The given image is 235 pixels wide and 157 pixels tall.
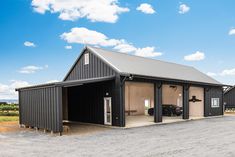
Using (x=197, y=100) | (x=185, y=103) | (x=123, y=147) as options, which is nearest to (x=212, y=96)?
(x=197, y=100)

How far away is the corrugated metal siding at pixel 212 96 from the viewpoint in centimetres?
Result: 2456

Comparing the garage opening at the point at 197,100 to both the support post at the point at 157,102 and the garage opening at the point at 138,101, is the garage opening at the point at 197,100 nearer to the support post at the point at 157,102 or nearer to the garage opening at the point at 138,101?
the garage opening at the point at 138,101

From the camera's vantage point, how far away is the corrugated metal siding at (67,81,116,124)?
17.2 m

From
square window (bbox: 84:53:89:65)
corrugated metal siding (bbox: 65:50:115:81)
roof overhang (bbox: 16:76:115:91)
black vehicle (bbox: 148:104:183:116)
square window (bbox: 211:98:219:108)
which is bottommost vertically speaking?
black vehicle (bbox: 148:104:183:116)

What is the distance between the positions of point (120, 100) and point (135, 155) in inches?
300

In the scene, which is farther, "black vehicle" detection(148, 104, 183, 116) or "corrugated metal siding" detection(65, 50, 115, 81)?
"black vehicle" detection(148, 104, 183, 116)

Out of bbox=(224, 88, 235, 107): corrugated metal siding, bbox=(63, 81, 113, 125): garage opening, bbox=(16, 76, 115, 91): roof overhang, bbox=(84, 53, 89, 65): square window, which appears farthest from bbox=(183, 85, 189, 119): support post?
bbox=(224, 88, 235, 107): corrugated metal siding

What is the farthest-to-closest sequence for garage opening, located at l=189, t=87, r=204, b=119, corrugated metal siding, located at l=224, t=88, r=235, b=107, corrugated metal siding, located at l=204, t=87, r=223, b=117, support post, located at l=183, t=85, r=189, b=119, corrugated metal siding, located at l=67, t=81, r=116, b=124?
1. corrugated metal siding, located at l=224, t=88, r=235, b=107
2. corrugated metal siding, located at l=204, t=87, r=223, b=117
3. garage opening, located at l=189, t=87, r=204, b=119
4. support post, located at l=183, t=85, r=189, b=119
5. corrugated metal siding, located at l=67, t=81, r=116, b=124

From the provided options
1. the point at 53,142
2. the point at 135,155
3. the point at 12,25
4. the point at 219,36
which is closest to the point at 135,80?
the point at 53,142

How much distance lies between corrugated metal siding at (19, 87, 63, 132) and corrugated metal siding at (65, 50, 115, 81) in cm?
480

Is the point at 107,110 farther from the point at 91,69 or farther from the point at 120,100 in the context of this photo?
the point at 91,69

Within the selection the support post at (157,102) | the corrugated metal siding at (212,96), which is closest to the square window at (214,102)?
the corrugated metal siding at (212,96)

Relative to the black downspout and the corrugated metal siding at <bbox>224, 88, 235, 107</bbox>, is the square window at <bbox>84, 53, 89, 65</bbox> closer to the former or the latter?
the black downspout

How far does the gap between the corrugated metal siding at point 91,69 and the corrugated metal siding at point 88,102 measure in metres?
0.87
